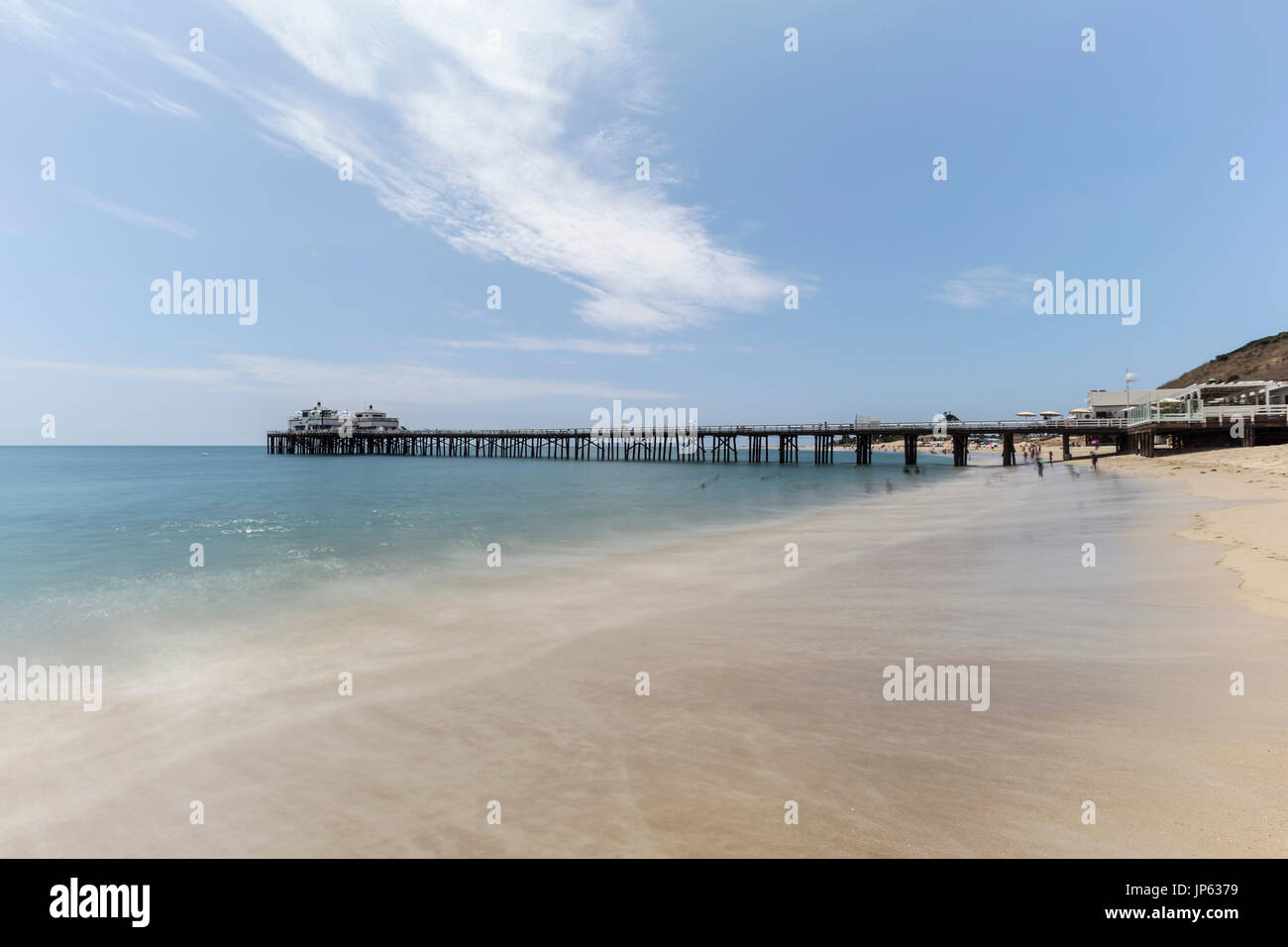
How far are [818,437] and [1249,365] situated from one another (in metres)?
67.3

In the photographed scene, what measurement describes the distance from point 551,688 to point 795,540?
43.6ft

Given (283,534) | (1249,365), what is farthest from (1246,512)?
(1249,365)

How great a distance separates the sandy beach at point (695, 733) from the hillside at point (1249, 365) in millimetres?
94475

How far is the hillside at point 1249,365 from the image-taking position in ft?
259

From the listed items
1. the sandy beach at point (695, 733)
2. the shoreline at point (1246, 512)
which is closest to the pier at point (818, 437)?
Result: the shoreline at point (1246, 512)

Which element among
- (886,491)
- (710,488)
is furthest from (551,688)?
(710,488)

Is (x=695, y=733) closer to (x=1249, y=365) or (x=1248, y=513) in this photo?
(x=1248, y=513)

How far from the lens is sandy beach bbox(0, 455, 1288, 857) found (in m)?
3.98

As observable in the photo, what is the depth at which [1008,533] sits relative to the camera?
17.0 m

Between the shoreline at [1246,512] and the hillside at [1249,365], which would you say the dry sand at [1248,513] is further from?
the hillside at [1249,365]

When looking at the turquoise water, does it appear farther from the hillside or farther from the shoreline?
the hillside

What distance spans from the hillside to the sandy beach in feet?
310

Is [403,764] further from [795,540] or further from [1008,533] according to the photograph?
[1008,533]
